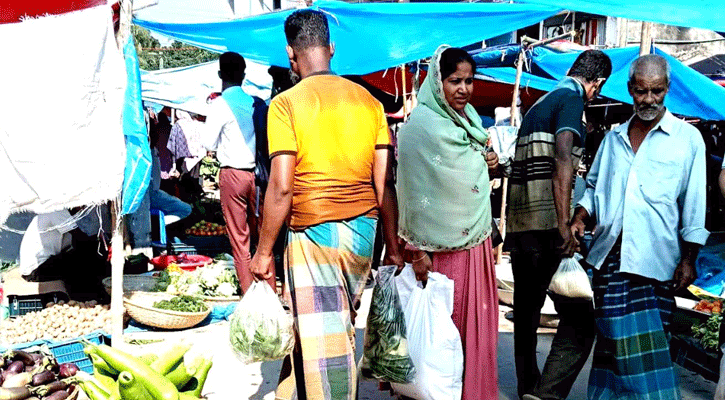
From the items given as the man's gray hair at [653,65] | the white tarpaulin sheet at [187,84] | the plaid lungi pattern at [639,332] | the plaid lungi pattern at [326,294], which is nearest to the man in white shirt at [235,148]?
the plaid lungi pattern at [326,294]

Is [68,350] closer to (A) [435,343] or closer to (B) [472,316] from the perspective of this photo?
(A) [435,343]

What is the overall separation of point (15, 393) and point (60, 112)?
1.59 m

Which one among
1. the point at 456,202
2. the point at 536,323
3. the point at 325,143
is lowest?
the point at 536,323

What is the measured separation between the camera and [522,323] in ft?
13.8

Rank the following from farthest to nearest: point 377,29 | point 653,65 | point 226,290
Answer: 1. point 226,290
2. point 377,29
3. point 653,65

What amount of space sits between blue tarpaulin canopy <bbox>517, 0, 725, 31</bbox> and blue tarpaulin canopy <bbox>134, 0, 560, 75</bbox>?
1.19m

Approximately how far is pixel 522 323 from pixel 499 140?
4.25ft

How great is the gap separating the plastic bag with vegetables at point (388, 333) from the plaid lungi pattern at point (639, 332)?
102 centimetres

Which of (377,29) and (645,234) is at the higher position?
(377,29)

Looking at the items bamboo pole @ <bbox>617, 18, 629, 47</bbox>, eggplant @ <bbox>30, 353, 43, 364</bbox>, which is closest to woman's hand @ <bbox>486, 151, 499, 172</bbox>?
eggplant @ <bbox>30, 353, 43, 364</bbox>

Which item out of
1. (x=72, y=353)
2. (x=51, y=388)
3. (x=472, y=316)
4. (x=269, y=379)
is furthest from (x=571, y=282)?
(x=72, y=353)

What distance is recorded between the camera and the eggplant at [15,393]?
3.68 m

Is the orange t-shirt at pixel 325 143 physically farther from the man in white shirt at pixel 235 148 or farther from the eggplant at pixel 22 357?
the man in white shirt at pixel 235 148

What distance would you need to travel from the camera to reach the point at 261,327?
3211 millimetres
